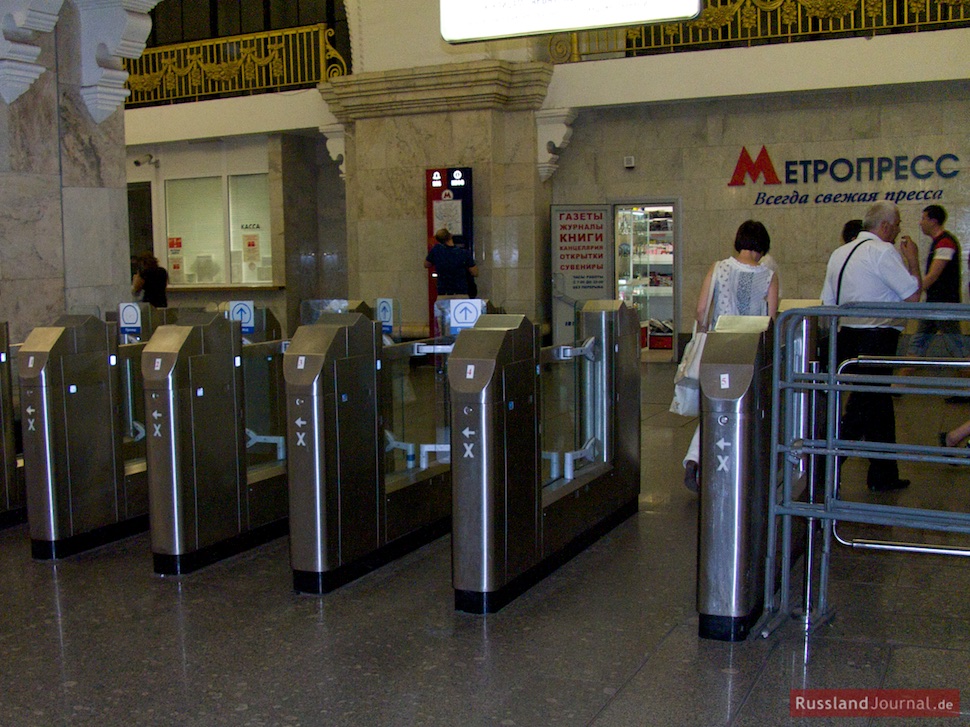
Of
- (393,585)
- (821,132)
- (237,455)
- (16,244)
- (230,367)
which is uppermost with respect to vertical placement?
(821,132)

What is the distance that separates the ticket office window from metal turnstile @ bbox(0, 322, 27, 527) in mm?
10073

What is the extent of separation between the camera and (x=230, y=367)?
17.2 feet

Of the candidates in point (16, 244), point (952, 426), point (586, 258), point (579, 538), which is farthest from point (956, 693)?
point (586, 258)

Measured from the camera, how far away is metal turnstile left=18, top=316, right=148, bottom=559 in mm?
5203

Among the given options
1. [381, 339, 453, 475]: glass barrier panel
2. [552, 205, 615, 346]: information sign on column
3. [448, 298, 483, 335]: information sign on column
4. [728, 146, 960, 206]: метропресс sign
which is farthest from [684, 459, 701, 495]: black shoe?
[728, 146, 960, 206]: метропресс sign

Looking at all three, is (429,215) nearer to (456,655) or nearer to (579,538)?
(579,538)

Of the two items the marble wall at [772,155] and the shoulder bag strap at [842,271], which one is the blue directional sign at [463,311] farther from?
the marble wall at [772,155]

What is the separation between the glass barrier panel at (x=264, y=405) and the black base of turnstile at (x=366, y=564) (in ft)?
3.40

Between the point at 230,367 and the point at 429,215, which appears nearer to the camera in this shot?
the point at 230,367

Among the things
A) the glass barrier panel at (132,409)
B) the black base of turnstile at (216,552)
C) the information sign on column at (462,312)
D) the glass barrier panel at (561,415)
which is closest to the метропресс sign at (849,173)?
the glass barrier panel at (561,415)

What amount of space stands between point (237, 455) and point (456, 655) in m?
1.95

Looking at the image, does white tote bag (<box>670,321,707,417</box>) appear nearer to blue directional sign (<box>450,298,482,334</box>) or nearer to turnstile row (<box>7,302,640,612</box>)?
turnstile row (<box>7,302,640,612</box>)

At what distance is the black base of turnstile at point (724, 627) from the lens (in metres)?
3.88

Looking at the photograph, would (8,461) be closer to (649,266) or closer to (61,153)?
(61,153)
